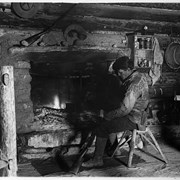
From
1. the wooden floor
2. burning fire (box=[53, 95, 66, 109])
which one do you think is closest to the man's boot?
the wooden floor

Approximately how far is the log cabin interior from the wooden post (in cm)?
76

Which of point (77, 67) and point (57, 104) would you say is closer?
point (77, 67)

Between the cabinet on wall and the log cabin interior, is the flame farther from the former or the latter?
the cabinet on wall

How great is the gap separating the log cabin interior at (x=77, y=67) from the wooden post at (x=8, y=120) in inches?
30.0

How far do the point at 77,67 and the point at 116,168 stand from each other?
8.64 feet

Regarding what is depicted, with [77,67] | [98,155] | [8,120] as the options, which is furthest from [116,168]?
[77,67]

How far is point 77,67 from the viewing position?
6.10 metres

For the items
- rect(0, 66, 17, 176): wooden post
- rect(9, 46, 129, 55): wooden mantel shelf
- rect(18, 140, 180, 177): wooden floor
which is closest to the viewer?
rect(0, 66, 17, 176): wooden post

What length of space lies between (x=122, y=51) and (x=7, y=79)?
3250 millimetres

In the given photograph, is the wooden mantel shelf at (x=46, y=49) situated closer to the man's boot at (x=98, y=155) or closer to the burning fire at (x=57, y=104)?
the burning fire at (x=57, y=104)

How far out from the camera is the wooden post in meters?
3.28

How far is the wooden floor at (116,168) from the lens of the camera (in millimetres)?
4051

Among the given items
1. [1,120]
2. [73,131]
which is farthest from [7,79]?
[73,131]

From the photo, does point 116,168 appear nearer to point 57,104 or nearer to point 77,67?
point 57,104
